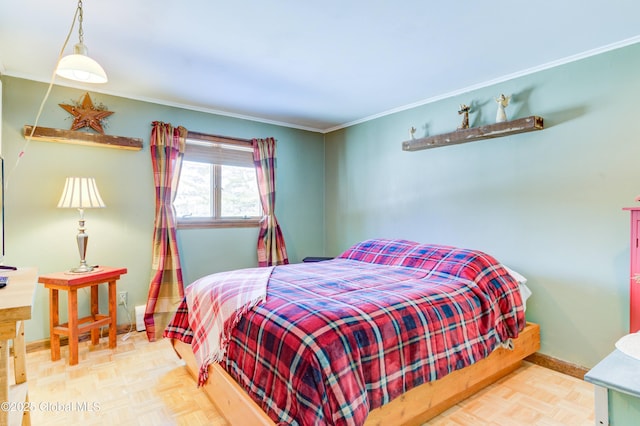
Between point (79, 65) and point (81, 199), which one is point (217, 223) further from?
point (79, 65)

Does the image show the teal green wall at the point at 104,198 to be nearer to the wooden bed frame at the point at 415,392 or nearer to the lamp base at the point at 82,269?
the lamp base at the point at 82,269

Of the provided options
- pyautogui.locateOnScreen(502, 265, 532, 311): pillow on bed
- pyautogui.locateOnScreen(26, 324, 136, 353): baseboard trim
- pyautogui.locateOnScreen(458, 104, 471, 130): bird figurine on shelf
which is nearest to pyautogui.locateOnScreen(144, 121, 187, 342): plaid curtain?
pyautogui.locateOnScreen(26, 324, 136, 353): baseboard trim

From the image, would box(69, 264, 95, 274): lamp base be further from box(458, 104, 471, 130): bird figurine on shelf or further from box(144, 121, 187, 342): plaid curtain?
box(458, 104, 471, 130): bird figurine on shelf

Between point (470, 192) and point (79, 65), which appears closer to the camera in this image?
point (79, 65)

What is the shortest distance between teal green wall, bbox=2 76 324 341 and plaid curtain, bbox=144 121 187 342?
110 mm

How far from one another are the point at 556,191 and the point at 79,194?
12.0 feet

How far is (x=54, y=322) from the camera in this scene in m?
2.59

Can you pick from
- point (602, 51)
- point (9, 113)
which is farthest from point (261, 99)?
point (602, 51)

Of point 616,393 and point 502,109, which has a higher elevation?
point 502,109

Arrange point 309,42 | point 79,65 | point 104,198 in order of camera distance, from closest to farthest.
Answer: point 79,65, point 309,42, point 104,198

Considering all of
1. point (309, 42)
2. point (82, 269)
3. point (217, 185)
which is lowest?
point (82, 269)

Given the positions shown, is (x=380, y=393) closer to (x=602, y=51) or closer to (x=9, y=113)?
(x=602, y=51)

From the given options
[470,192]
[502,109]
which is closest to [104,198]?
[470,192]

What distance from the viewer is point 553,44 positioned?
219 cm
